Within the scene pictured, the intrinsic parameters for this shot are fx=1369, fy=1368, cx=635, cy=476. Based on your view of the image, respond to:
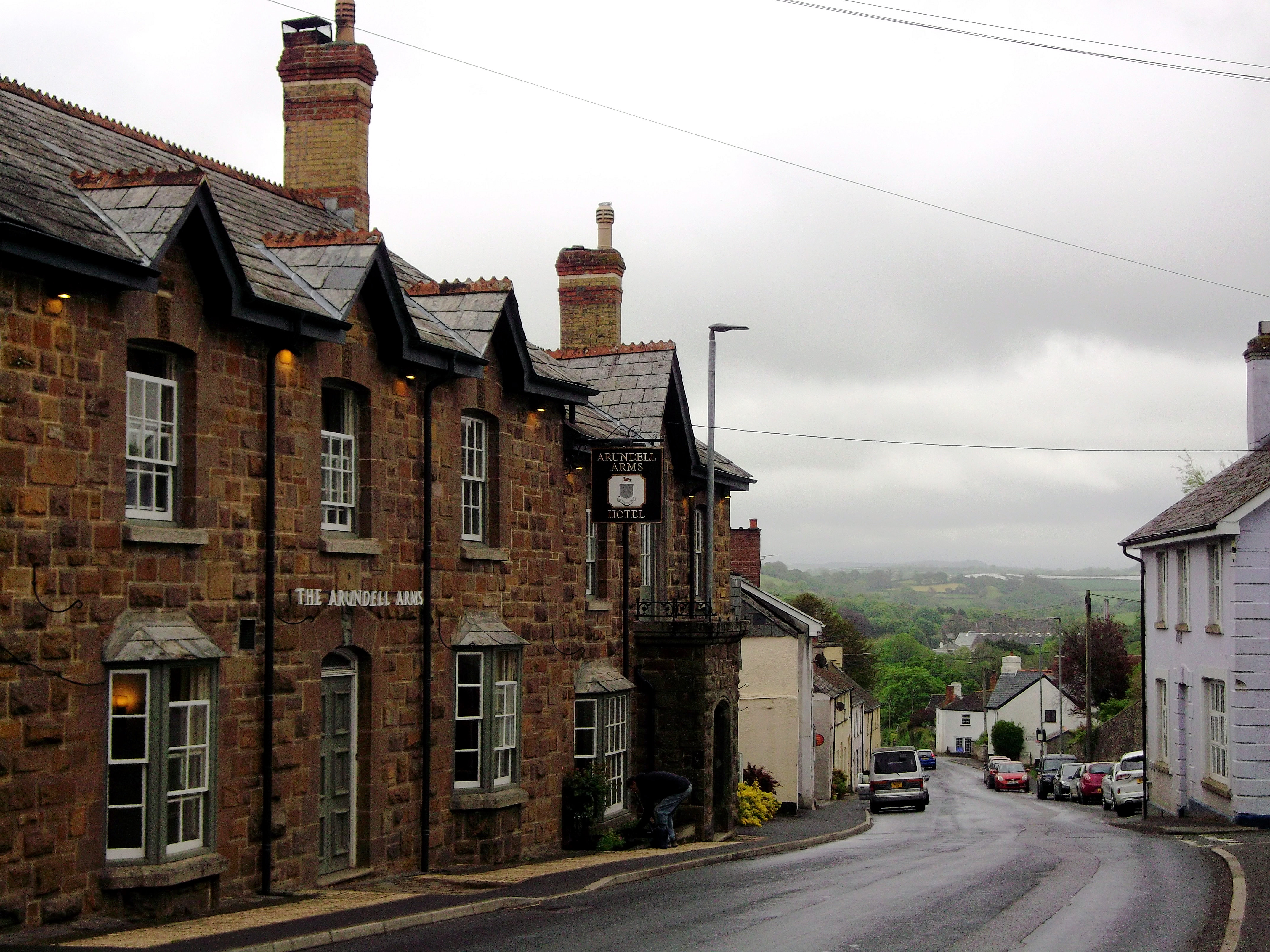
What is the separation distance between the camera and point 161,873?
41.4ft

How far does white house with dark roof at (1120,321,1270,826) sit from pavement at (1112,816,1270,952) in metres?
0.74

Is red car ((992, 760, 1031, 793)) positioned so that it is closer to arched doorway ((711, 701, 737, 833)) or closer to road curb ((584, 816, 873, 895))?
road curb ((584, 816, 873, 895))

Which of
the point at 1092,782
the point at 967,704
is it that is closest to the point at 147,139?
the point at 1092,782

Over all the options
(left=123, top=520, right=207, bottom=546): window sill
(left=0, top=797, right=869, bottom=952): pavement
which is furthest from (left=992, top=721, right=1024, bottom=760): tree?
(left=123, top=520, right=207, bottom=546): window sill

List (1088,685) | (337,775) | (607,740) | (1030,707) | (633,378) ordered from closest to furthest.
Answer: (337,775) < (607,740) < (633,378) < (1088,685) < (1030,707)

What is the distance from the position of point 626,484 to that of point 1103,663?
66.1 m

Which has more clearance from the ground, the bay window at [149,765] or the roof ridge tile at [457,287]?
the roof ridge tile at [457,287]

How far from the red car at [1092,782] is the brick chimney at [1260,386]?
1895cm

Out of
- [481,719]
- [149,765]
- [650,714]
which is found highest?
[149,765]

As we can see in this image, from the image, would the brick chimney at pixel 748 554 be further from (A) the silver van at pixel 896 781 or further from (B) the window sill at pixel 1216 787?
(B) the window sill at pixel 1216 787

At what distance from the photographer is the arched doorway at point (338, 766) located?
16141 mm

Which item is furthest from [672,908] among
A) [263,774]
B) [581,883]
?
[263,774]

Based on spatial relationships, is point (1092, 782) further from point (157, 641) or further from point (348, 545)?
point (157, 641)

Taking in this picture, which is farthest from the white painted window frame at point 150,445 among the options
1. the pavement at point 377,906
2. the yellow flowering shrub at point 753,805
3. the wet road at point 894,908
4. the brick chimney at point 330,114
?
the yellow flowering shrub at point 753,805
